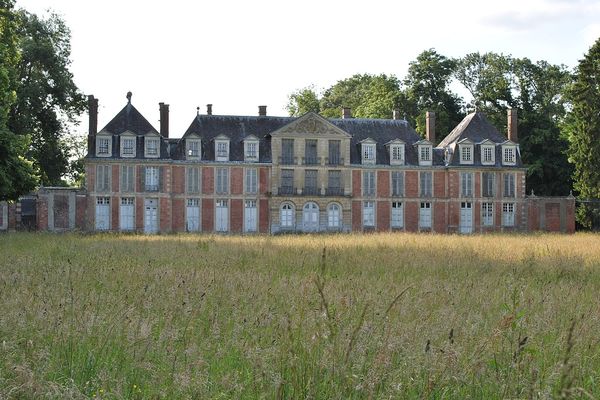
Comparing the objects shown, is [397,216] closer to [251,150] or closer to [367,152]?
[367,152]

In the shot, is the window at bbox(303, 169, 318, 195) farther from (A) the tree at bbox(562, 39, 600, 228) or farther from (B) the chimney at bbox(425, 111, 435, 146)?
(A) the tree at bbox(562, 39, 600, 228)

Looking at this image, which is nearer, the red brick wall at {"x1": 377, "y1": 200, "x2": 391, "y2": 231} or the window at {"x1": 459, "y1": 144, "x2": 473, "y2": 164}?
the red brick wall at {"x1": 377, "y1": 200, "x2": 391, "y2": 231}

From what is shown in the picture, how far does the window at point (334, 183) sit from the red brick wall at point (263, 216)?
3838mm

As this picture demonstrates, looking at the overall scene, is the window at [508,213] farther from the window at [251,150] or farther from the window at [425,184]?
the window at [251,150]

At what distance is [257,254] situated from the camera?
17.8 metres

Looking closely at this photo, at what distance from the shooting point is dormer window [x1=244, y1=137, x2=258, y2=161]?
44.6 m

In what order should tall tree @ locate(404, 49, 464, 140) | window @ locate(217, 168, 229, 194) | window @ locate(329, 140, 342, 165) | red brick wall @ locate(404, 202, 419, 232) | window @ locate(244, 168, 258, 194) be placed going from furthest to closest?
tall tree @ locate(404, 49, 464, 140), red brick wall @ locate(404, 202, 419, 232), window @ locate(329, 140, 342, 165), window @ locate(244, 168, 258, 194), window @ locate(217, 168, 229, 194)

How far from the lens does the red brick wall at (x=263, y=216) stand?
44500 mm

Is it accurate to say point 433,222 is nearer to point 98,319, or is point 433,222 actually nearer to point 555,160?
point 555,160

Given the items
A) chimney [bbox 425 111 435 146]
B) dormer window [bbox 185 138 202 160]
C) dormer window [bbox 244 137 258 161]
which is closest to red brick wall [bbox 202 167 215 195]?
dormer window [bbox 185 138 202 160]

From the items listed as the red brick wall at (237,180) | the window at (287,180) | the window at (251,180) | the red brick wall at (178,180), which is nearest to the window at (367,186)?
the window at (287,180)

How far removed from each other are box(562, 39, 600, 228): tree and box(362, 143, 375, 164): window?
11.7 meters

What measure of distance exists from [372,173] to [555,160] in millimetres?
14483

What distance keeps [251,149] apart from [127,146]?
7.19 m
